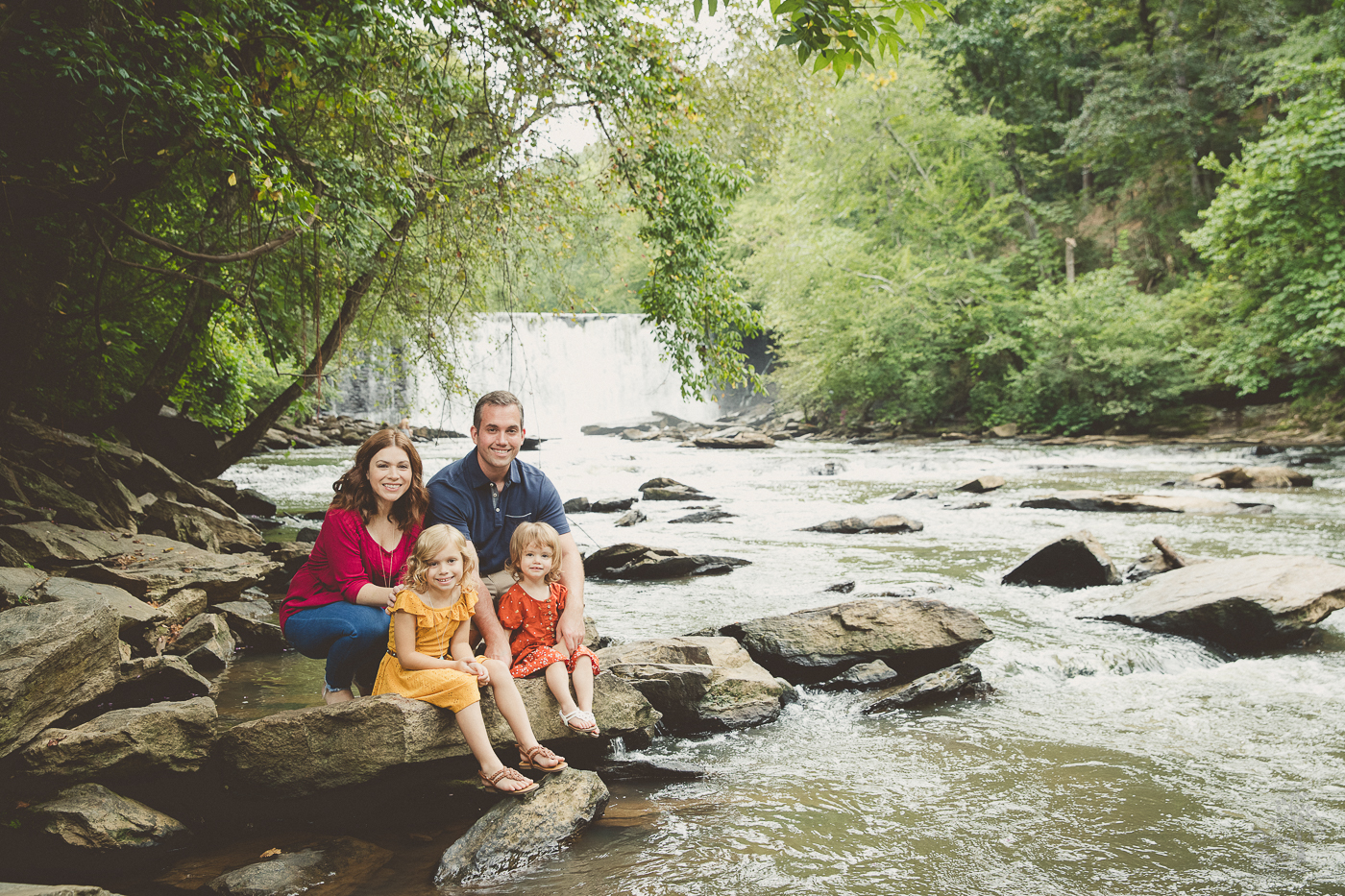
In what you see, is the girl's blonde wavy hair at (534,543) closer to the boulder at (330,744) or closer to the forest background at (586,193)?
the boulder at (330,744)

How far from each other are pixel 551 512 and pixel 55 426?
773cm

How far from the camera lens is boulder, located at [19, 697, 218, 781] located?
2.93 m

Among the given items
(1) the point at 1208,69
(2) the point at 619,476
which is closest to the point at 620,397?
(2) the point at 619,476

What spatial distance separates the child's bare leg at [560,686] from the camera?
3.60m

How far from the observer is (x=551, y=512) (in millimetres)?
3977

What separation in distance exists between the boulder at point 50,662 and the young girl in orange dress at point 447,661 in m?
1.09

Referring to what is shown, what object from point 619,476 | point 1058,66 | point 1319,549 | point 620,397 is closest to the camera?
point 1319,549

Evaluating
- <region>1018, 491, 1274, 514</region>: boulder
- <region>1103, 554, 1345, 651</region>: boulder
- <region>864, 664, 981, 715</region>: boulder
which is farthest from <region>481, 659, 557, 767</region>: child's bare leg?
<region>1018, 491, 1274, 514</region>: boulder

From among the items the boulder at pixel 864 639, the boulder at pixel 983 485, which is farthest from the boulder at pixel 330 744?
the boulder at pixel 983 485

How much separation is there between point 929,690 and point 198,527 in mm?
7030

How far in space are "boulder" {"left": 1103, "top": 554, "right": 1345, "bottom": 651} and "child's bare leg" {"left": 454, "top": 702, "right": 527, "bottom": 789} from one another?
5.26 metres

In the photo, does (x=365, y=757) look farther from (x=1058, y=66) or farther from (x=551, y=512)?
(x=1058, y=66)

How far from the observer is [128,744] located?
10.1 ft

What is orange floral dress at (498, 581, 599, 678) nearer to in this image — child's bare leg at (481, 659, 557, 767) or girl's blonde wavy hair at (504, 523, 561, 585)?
girl's blonde wavy hair at (504, 523, 561, 585)
